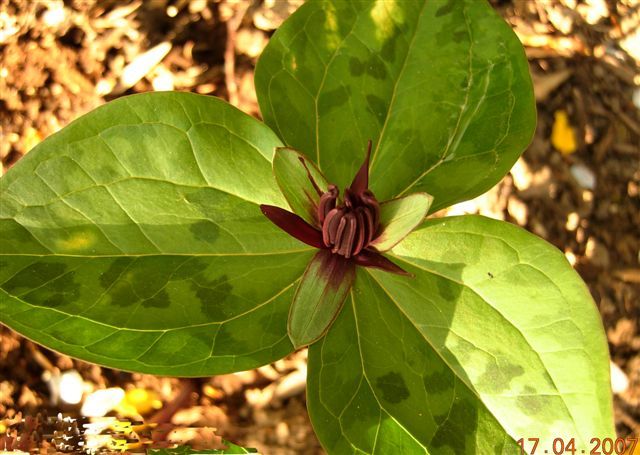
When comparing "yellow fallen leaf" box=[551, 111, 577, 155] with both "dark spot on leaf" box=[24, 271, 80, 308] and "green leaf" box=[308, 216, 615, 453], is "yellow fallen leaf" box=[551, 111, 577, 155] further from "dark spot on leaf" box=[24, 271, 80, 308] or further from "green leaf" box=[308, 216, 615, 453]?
"dark spot on leaf" box=[24, 271, 80, 308]

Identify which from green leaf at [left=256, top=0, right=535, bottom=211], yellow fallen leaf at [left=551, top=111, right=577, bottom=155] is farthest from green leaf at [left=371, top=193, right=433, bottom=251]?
yellow fallen leaf at [left=551, top=111, right=577, bottom=155]

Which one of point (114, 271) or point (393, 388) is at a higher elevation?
point (114, 271)

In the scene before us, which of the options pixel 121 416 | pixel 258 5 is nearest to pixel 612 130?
pixel 258 5

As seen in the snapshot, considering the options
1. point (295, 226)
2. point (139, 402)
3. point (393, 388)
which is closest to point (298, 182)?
point (295, 226)

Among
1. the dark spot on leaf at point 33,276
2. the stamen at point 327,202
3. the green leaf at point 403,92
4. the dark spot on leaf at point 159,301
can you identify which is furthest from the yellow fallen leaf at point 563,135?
the dark spot on leaf at point 33,276

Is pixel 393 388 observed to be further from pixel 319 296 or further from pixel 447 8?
pixel 447 8

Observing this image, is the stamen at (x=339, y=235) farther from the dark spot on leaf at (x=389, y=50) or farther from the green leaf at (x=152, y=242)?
the dark spot on leaf at (x=389, y=50)

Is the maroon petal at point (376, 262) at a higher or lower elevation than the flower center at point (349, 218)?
lower
